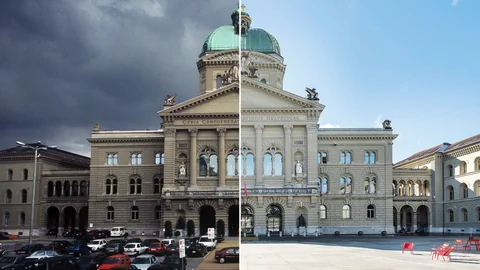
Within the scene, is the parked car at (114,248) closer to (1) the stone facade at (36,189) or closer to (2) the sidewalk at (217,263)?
(1) the stone facade at (36,189)

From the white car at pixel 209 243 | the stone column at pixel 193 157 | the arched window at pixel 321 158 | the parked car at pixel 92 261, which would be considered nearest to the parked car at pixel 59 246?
the parked car at pixel 92 261

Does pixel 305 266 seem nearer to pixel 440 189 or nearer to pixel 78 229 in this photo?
pixel 440 189

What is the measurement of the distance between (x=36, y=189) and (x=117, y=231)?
882 mm

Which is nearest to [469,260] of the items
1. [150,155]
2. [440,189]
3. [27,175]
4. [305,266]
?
[440,189]

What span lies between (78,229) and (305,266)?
385cm

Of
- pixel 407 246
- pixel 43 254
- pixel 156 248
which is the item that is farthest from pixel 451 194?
pixel 43 254

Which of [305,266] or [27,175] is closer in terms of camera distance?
[27,175]

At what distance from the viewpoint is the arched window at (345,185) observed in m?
10.8

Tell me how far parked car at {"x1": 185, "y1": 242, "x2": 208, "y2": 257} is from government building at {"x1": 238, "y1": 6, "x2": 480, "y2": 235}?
1.69 m

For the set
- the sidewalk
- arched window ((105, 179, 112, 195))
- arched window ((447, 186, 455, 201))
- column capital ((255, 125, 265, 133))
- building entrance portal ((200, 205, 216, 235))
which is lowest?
the sidewalk

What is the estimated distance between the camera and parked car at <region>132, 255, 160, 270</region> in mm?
3646

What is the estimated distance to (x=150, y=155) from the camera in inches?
236

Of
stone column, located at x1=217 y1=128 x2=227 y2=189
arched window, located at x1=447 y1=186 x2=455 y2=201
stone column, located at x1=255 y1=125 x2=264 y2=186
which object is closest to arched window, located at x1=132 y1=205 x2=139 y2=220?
stone column, located at x1=217 y1=128 x2=227 y2=189

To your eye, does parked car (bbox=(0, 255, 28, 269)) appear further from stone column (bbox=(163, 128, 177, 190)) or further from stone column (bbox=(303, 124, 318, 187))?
stone column (bbox=(303, 124, 318, 187))
